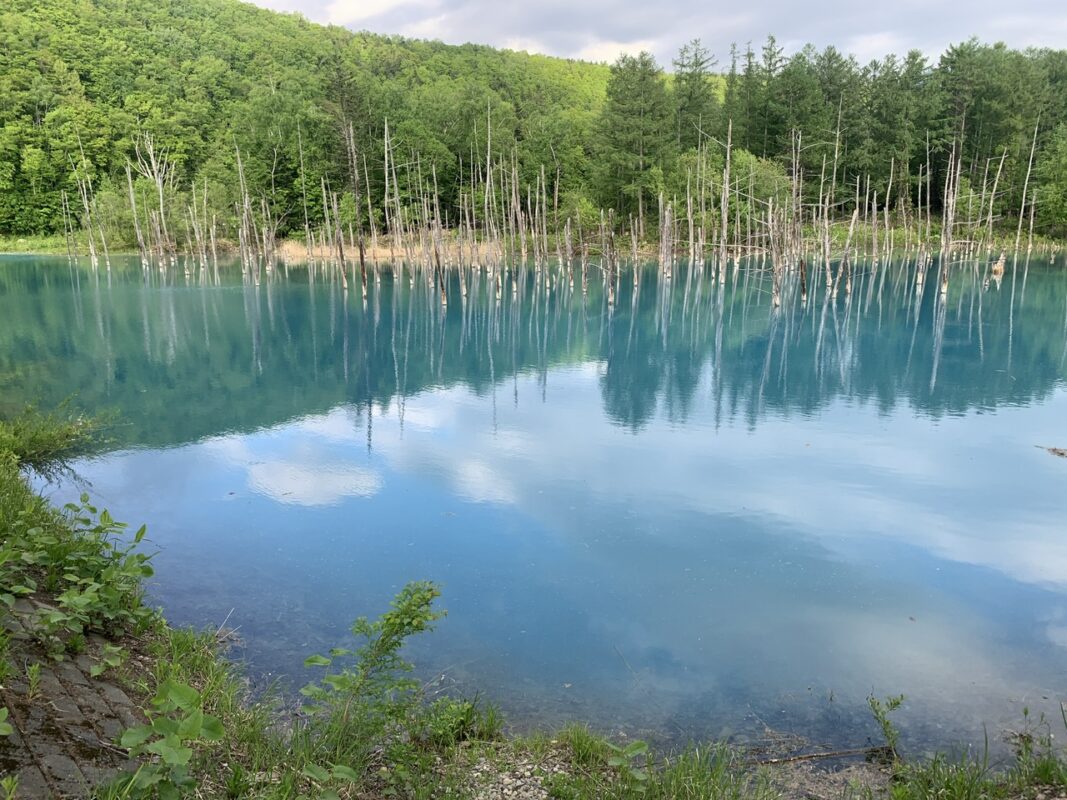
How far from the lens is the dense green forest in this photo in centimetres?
5166

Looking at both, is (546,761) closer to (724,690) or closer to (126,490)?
(724,690)

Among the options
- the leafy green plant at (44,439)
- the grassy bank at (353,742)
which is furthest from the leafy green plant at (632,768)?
the leafy green plant at (44,439)

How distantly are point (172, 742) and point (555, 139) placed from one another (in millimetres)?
61278

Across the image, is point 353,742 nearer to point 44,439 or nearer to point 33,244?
point 44,439

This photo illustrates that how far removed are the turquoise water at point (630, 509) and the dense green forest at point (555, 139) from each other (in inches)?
1188

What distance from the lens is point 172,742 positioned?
8.87ft

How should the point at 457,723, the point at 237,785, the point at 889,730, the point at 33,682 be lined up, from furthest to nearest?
the point at 889,730 < the point at 457,723 < the point at 33,682 < the point at 237,785

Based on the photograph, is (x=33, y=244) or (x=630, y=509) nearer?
(x=630, y=509)

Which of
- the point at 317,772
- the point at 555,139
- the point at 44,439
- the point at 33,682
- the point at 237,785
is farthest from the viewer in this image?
the point at 555,139

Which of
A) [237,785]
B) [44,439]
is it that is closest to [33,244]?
[44,439]

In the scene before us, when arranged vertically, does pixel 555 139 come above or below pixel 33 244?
above

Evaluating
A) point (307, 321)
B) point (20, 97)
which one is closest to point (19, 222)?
point (20, 97)

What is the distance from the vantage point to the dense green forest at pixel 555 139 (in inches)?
2034

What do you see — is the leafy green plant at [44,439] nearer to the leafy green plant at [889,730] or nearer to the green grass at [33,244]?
the leafy green plant at [889,730]
